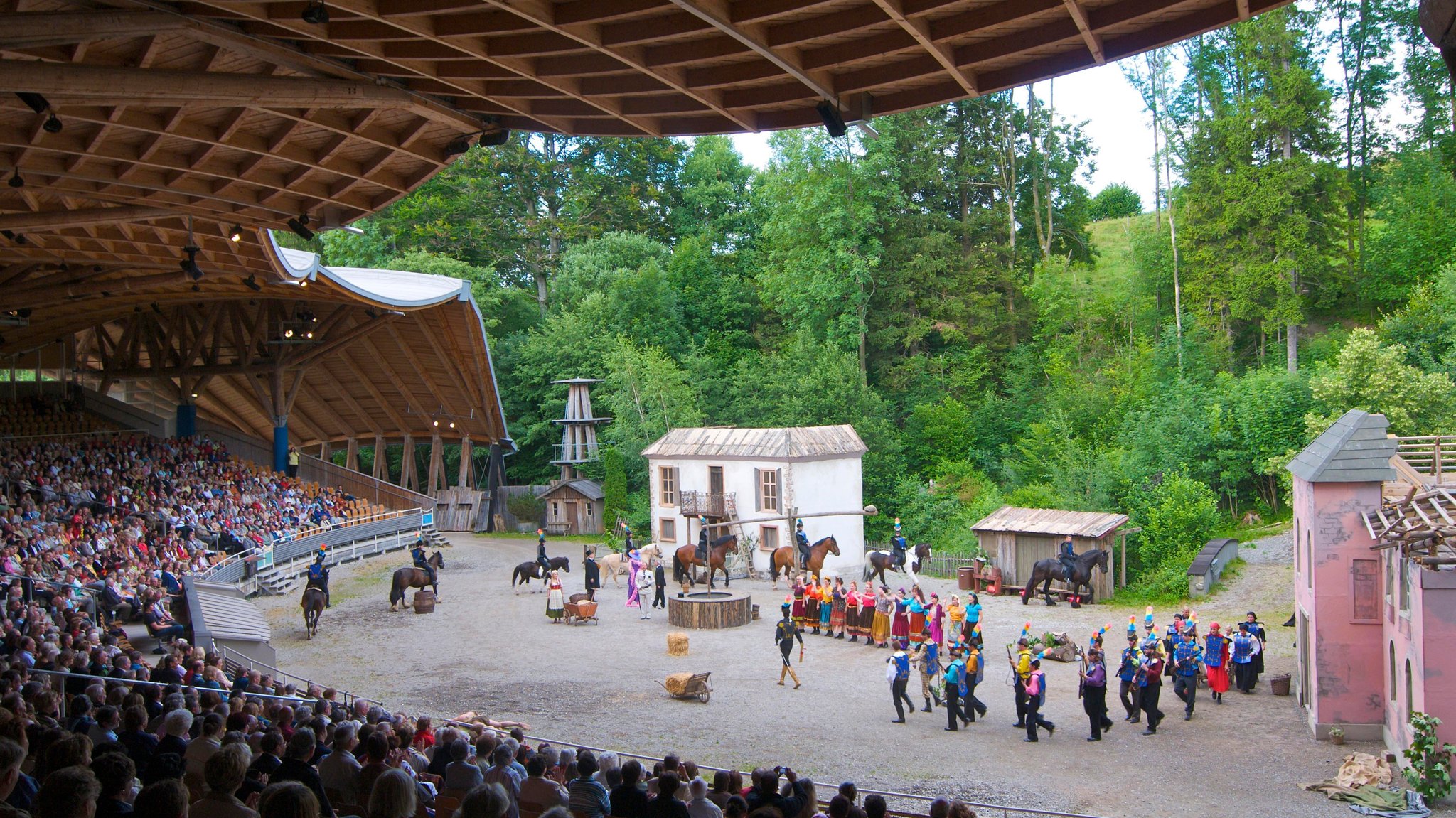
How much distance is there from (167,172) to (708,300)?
35.9m

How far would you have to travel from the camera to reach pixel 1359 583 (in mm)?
16469

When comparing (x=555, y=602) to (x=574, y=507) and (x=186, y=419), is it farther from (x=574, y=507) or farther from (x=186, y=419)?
(x=186, y=419)

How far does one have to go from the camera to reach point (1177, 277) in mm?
38312

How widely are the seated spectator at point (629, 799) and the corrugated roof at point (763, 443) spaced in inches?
932

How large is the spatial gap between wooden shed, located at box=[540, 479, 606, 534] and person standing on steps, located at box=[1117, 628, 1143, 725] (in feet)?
90.1

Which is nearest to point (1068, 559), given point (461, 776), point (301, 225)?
point (301, 225)

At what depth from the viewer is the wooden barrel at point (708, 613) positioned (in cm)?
2408

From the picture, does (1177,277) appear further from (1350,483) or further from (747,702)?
(747,702)

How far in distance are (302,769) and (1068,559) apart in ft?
72.2

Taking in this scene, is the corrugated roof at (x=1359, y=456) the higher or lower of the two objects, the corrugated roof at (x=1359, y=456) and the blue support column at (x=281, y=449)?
the lower

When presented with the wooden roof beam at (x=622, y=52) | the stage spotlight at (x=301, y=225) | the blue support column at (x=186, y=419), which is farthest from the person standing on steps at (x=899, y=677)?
the blue support column at (x=186, y=419)

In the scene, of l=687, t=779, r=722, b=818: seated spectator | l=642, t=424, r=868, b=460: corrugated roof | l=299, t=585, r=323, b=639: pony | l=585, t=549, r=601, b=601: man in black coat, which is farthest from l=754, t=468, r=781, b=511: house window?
l=687, t=779, r=722, b=818: seated spectator

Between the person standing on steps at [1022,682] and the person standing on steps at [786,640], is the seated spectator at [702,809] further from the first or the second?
the person standing on steps at [786,640]

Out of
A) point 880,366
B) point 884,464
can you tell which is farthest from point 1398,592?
point 880,366
